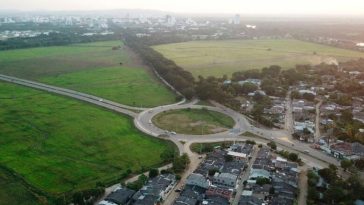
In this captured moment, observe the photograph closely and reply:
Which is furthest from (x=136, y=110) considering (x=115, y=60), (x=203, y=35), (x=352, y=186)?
(x=203, y=35)

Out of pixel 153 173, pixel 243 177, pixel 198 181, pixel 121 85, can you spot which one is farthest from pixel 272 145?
pixel 121 85

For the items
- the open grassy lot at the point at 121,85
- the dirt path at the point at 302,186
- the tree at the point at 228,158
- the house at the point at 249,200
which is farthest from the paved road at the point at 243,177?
the open grassy lot at the point at 121,85

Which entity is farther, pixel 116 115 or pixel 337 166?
pixel 116 115

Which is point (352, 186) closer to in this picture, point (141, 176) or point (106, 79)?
point (141, 176)

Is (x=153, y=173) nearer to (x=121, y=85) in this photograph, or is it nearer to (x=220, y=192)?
(x=220, y=192)

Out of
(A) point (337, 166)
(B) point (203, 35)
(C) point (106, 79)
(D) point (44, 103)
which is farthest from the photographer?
(B) point (203, 35)

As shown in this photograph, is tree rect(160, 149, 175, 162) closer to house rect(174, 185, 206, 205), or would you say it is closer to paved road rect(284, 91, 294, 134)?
house rect(174, 185, 206, 205)
